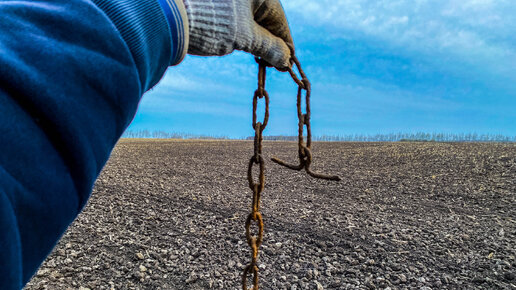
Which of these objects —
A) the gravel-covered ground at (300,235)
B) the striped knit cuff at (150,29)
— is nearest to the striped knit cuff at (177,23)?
the striped knit cuff at (150,29)

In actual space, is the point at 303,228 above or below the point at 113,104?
below

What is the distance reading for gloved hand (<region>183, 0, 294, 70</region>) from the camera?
1.00m

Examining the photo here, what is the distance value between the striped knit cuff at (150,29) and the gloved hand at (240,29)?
12cm

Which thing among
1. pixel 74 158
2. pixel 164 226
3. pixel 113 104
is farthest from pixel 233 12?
pixel 164 226

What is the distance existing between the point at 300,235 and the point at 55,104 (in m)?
4.35

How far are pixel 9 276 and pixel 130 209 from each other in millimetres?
5530

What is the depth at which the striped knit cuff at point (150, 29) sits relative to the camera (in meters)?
0.70

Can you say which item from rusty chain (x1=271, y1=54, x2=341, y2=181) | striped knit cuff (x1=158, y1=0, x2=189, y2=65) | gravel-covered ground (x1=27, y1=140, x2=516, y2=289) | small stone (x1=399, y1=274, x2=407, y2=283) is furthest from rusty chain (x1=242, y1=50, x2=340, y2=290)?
small stone (x1=399, y1=274, x2=407, y2=283)

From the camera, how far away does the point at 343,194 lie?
6.84 meters

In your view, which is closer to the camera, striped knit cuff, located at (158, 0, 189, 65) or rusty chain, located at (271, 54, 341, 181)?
A: striped knit cuff, located at (158, 0, 189, 65)

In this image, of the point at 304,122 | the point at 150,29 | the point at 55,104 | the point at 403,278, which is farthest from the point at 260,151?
the point at 403,278

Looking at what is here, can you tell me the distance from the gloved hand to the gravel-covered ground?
285 cm

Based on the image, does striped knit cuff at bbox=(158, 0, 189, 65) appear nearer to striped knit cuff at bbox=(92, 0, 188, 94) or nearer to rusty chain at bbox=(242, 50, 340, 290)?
striped knit cuff at bbox=(92, 0, 188, 94)

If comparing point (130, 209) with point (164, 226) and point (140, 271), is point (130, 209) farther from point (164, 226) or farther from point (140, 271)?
point (140, 271)
